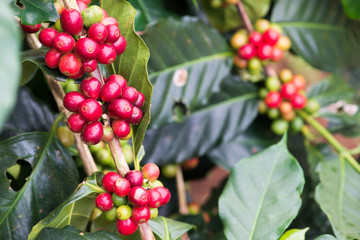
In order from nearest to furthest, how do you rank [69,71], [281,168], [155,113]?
1. [69,71]
2. [281,168]
3. [155,113]

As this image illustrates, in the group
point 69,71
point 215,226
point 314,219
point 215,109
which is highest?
point 69,71

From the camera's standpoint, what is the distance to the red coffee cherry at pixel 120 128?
0.62 meters

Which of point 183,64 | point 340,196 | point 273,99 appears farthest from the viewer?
point 273,99

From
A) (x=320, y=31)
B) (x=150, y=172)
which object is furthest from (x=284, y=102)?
(x=150, y=172)

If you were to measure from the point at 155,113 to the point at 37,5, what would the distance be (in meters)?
0.47

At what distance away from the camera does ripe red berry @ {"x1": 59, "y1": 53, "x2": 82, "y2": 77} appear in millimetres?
583

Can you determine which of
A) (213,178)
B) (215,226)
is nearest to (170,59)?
(215,226)

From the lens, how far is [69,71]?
1.93 feet

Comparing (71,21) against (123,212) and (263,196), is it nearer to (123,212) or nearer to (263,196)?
(123,212)

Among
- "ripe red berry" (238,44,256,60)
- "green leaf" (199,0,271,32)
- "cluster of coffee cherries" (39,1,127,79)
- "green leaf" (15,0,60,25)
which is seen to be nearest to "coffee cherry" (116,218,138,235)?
"cluster of coffee cherries" (39,1,127,79)

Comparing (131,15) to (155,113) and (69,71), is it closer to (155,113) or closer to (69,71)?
(69,71)

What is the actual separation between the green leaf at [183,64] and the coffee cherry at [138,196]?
0.43 metres

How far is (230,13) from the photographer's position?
1270mm

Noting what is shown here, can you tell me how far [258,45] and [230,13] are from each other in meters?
0.17
